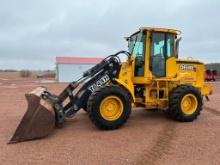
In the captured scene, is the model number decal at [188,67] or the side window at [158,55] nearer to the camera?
the side window at [158,55]

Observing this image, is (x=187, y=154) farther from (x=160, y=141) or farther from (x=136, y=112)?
(x=136, y=112)

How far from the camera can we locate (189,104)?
30.6 feet

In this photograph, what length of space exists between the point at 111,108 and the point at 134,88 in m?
1.34

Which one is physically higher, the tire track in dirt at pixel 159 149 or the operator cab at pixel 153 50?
the operator cab at pixel 153 50

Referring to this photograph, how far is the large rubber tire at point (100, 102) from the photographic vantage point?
777 cm

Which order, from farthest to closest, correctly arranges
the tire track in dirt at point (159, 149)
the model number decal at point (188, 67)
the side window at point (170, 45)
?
the model number decal at point (188, 67)
the side window at point (170, 45)
the tire track in dirt at point (159, 149)

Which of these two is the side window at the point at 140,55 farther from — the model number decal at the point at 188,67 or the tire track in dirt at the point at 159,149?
the tire track in dirt at the point at 159,149

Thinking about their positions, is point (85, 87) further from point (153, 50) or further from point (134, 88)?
point (153, 50)

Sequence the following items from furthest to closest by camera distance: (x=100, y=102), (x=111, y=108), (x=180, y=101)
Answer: (x=180, y=101) → (x=111, y=108) → (x=100, y=102)

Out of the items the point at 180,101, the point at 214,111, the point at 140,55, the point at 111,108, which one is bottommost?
the point at 214,111

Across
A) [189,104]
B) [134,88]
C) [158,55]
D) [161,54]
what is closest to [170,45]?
[161,54]

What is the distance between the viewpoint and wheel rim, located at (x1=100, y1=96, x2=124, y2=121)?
7.95 metres

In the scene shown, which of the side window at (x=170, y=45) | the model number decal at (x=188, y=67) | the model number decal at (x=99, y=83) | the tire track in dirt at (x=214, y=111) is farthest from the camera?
the tire track in dirt at (x=214, y=111)

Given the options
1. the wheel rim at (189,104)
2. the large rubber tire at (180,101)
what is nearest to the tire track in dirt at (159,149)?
the large rubber tire at (180,101)
